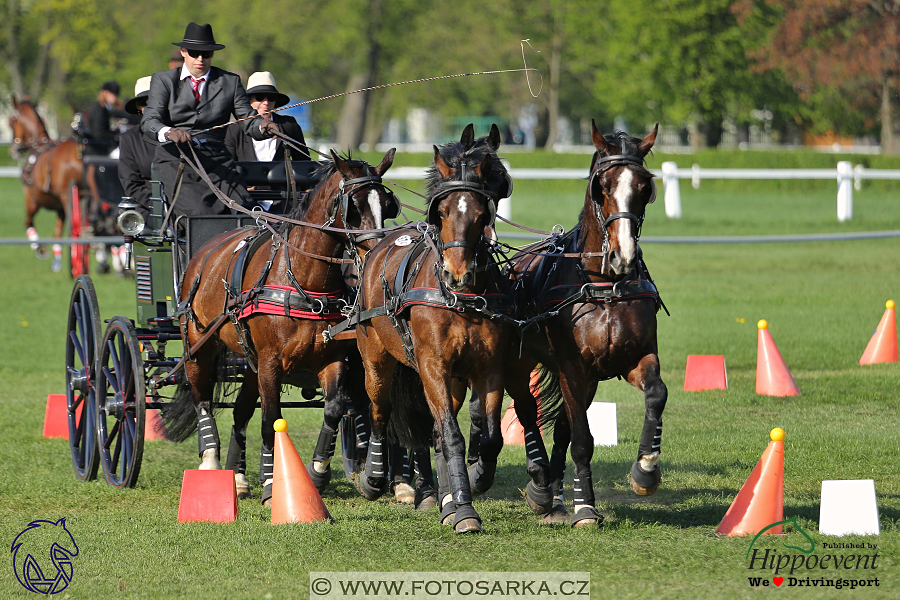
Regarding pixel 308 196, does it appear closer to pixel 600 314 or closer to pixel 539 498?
pixel 600 314

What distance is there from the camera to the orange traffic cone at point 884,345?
11.2 meters

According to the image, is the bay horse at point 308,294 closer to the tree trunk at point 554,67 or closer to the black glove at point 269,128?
the black glove at point 269,128

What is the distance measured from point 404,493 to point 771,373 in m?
4.24

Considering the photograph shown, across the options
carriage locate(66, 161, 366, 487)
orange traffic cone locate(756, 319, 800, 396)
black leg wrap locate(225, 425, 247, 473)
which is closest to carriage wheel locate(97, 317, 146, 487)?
carriage locate(66, 161, 366, 487)

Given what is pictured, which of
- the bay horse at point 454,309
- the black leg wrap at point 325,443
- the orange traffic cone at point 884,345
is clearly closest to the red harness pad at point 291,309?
the bay horse at point 454,309

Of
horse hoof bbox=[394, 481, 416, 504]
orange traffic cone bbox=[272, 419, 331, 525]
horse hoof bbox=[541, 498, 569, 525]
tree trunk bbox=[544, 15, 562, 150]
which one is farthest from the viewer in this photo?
tree trunk bbox=[544, 15, 562, 150]

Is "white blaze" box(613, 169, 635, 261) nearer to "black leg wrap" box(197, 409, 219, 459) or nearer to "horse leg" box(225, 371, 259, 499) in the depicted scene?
"horse leg" box(225, 371, 259, 499)

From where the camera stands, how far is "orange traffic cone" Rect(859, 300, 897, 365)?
36.6 feet

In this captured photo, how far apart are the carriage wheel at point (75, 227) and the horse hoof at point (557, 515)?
12.9 m

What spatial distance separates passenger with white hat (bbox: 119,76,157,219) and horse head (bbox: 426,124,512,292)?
146 inches

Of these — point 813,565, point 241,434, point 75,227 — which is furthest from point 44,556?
point 75,227

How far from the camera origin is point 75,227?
1917 centimetres

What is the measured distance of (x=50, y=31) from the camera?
48750mm

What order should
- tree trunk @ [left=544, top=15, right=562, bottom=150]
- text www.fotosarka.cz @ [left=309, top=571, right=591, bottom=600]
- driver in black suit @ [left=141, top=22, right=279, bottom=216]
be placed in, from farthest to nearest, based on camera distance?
tree trunk @ [left=544, top=15, right=562, bottom=150], driver in black suit @ [left=141, top=22, right=279, bottom=216], text www.fotosarka.cz @ [left=309, top=571, right=591, bottom=600]
